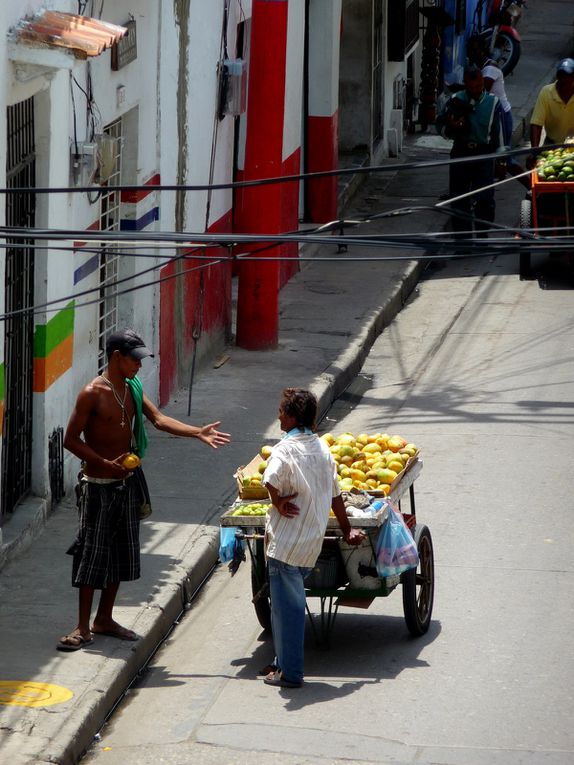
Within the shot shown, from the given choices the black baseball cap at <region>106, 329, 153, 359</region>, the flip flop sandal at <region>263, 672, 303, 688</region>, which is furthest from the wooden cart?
the flip flop sandal at <region>263, 672, 303, 688</region>

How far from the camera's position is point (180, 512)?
10562 millimetres

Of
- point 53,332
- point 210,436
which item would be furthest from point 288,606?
point 53,332

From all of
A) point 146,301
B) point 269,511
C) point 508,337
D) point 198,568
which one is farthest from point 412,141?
point 269,511

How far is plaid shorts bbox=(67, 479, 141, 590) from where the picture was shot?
26.3ft

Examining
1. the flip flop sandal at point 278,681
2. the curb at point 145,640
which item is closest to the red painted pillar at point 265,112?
the curb at point 145,640

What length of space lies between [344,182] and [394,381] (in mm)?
7577

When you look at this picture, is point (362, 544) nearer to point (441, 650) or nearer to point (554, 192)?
point (441, 650)

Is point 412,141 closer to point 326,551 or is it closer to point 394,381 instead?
point 394,381

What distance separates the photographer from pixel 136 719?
7570mm

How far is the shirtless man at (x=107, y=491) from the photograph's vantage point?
7973mm

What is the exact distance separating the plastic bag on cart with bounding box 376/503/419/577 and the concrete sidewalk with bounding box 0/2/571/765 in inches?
57.1

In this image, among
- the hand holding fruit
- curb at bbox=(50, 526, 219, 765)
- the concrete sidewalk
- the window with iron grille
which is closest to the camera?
curb at bbox=(50, 526, 219, 765)

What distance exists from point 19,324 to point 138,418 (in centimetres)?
197

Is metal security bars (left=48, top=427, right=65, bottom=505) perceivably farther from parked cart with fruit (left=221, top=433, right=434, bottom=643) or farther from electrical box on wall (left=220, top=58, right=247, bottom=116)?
electrical box on wall (left=220, top=58, right=247, bottom=116)
